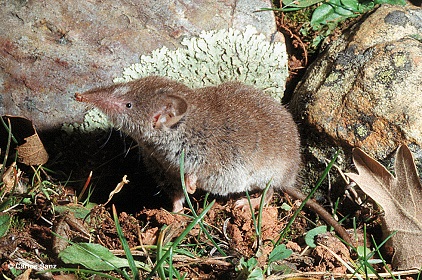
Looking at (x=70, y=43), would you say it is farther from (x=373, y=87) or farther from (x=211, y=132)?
(x=373, y=87)

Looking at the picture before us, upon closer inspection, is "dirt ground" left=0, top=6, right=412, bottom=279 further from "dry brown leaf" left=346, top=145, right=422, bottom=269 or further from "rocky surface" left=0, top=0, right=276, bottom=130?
"rocky surface" left=0, top=0, right=276, bottom=130

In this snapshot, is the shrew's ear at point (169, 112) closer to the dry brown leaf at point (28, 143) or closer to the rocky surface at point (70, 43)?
the rocky surface at point (70, 43)

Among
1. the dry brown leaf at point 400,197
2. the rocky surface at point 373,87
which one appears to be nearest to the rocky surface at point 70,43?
the rocky surface at point 373,87

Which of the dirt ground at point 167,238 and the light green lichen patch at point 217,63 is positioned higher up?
the light green lichen patch at point 217,63

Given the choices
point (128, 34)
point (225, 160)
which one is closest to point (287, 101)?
point (225, 160)

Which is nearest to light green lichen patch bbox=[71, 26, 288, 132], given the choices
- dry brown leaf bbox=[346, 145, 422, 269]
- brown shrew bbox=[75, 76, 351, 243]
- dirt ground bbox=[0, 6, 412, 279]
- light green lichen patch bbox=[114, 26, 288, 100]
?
light green lichen patch bbox=[114, 26, 288, 100]
